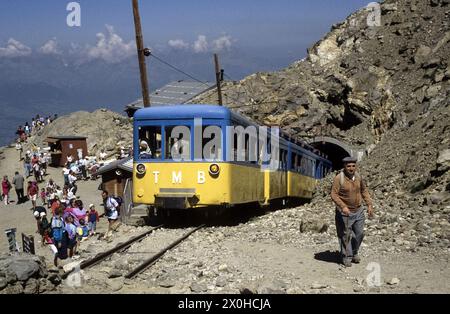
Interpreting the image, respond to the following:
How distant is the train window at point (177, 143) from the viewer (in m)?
12.9

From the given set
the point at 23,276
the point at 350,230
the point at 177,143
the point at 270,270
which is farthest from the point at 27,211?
the point at 350,230

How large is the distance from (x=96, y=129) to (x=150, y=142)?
1602 inches

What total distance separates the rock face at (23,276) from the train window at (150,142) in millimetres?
6262

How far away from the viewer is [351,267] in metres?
8.30

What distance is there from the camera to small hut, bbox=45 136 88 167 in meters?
42.9

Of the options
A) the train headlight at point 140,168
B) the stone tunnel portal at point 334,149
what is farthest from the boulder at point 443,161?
the stone tunnel portal at point 334,149

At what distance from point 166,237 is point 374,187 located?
8.43 meters

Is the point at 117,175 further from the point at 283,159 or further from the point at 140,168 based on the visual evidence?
the point at 140,168

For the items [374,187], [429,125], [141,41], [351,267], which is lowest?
[351,267]

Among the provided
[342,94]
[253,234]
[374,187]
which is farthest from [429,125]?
[342,94]

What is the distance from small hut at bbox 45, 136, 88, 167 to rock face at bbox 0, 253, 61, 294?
36.8m

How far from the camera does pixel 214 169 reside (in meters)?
12.7

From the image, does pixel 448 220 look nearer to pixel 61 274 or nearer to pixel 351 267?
pixel 351 267

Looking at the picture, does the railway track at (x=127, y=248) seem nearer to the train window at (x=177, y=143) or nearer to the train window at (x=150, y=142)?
the train window at (x=177, y=143)
